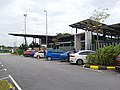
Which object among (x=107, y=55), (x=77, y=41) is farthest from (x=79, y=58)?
(x=77, y=41)

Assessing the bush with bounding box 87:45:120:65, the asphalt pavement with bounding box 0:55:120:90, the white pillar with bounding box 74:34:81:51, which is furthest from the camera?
the white pillar with bounding box 74:34:81:51

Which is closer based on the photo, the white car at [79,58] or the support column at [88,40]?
the white car at [79,58]

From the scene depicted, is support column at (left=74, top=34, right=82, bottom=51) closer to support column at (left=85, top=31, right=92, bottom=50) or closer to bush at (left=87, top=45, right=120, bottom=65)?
support column at (left=85, top=31, right=92, bottom=50)

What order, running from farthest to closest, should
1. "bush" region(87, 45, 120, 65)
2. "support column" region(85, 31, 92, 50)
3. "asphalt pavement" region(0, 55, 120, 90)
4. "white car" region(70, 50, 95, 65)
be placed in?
"support column" region(85, 31, 92, 50) → "white car" region(70, 50, 95, 65) → "bush" region(87, 45, 120, 65) → "asphalt pavement" region(0, 55, 120, 90)

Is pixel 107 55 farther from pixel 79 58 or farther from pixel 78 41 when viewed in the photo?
pixel 78 41

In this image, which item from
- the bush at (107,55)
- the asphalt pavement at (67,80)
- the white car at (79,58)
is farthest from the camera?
the white car at (79,58)

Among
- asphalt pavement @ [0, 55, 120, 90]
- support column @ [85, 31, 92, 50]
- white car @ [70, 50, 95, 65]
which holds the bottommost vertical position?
asphalt pavement @ [0, 55, 120, 90]

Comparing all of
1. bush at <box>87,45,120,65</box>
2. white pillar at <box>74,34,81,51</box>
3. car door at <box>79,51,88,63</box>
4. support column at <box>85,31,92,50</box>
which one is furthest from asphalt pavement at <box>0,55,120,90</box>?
white pillar at <box>74,34,81,51</box>

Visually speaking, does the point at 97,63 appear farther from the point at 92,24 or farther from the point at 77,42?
the point at 77,42

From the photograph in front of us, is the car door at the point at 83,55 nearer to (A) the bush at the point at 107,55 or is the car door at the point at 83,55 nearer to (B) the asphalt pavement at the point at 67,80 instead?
(A) the bush at the point at 107,55

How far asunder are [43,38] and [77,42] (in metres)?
28.4

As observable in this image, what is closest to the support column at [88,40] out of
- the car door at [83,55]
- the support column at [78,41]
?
the support column at [78,41]

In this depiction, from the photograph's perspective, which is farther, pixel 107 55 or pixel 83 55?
pixel 83 55

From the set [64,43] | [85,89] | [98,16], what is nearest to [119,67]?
[85,89]
